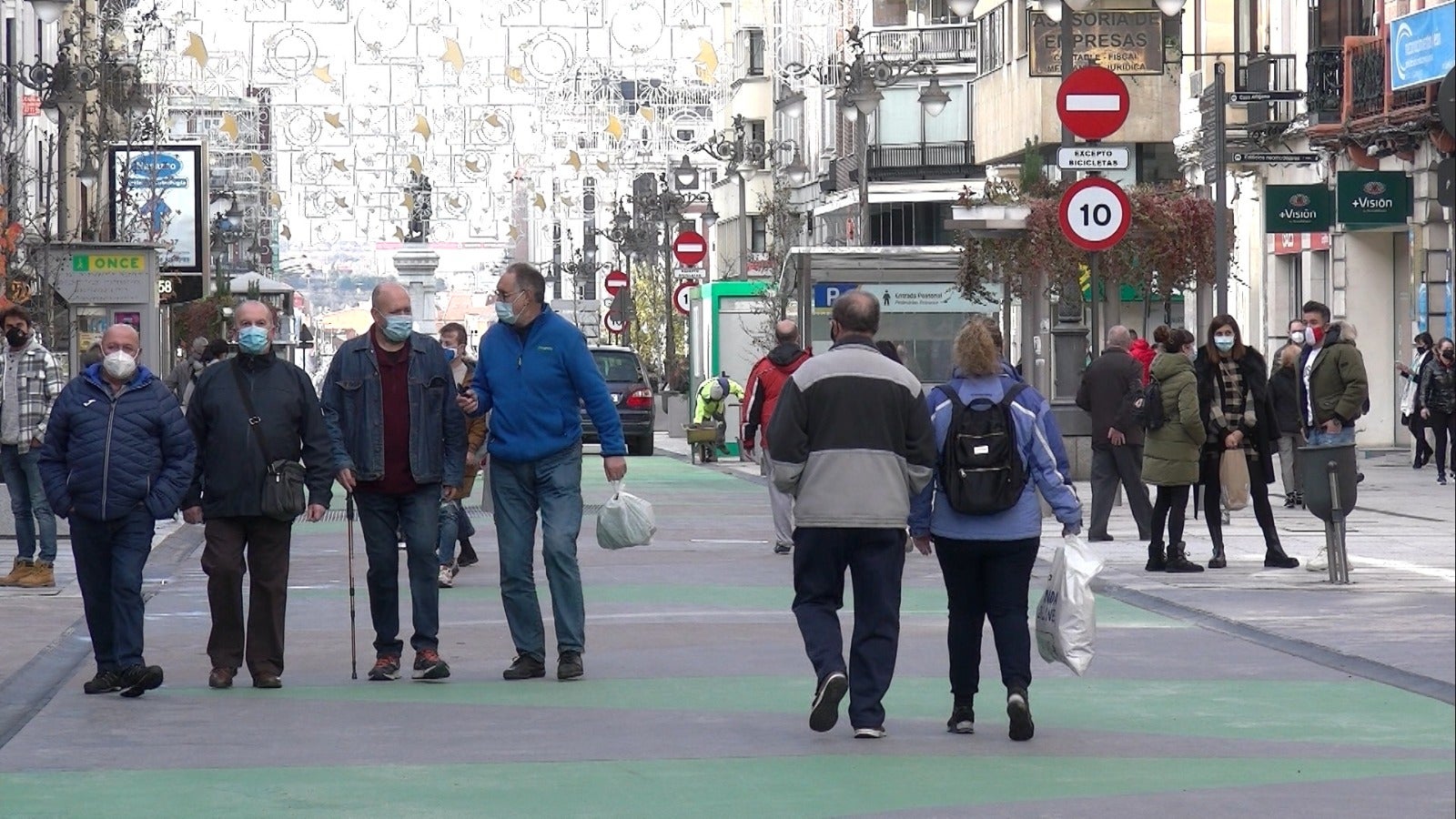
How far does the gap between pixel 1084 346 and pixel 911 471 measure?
2063cm

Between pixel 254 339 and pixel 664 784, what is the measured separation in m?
4.05

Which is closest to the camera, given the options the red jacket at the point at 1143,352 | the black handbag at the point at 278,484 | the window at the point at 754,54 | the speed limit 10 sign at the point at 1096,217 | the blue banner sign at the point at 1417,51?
the black handbag at the point at 278,484

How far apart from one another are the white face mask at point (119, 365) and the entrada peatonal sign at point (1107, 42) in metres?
33.5

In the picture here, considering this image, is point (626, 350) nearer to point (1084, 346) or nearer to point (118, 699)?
point (1084, 346)

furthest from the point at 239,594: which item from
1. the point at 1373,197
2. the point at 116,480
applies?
the point at 1373,197

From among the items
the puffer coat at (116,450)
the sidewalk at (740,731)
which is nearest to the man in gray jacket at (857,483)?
the sidewalk at (740,731)

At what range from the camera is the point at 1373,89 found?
122 ft

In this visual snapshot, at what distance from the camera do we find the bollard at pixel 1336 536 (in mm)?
17734

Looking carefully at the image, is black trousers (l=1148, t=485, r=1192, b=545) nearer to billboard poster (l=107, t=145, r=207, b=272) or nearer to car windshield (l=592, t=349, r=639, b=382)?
billboard poster (l=107, t=145, r=207, b=272)

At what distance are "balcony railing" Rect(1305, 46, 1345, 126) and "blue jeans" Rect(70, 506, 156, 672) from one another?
28.2 m

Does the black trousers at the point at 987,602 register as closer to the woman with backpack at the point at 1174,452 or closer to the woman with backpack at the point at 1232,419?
the woman with backpack at the point at 1174,452

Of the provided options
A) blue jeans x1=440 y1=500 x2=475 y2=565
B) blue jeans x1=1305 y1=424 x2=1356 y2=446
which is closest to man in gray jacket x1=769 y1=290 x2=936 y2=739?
blue jeans x1=1305 y1=424 x2=1356 y2=446

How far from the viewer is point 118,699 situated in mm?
12477

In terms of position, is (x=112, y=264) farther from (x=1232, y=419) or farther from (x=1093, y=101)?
(x=1232, y=419)
